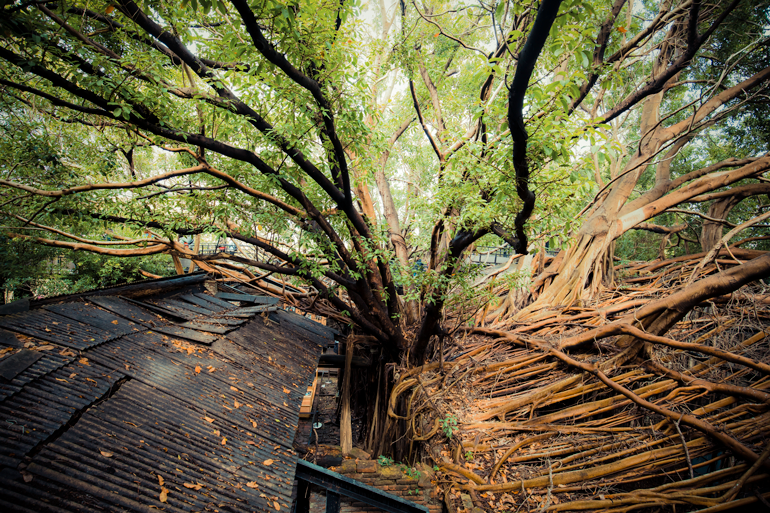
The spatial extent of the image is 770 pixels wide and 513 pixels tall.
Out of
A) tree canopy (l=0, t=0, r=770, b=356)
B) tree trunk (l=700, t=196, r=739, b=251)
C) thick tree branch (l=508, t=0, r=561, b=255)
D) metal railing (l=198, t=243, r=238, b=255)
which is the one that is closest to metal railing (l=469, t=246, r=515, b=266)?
tree canopy (l=0, t=0, r=770, b=356)

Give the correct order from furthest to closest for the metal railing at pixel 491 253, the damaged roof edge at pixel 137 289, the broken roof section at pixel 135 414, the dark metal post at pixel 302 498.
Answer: the metal railing at pixel 491 253 < the damaged roof edge at pixel 137 289 < the dark metal post at pixel 302 498 < the broken roof section at pixel 135 414

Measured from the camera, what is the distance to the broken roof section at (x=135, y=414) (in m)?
1.56

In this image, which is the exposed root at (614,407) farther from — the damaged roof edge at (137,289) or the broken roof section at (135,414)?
the damaged roof edge at (137,289)

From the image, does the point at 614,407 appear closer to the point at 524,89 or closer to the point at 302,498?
the point at 302,498

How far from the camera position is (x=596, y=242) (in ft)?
23.1

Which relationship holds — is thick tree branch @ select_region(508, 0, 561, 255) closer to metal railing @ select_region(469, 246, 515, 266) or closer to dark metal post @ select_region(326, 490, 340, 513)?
metal railing @ select_region(469, 246, 515, 266)

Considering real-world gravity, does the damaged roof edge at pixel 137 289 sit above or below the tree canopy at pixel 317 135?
below

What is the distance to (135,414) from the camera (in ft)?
7.06

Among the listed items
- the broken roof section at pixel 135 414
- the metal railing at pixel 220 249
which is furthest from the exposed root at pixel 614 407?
the metal railing at pixel 220 249

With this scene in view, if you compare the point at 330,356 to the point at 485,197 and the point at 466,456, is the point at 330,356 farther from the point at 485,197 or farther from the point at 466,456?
the point at 485,197

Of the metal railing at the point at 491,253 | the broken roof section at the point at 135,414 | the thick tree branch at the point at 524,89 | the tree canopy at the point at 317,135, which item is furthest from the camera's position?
the metal railing at the point at 491,253

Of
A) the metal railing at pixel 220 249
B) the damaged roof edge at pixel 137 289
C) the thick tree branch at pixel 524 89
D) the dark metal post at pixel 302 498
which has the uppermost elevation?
the metal railing at pixel 220 249

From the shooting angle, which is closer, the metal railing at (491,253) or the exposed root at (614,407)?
the exposed root at (614,407)

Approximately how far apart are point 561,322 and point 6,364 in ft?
22.7
